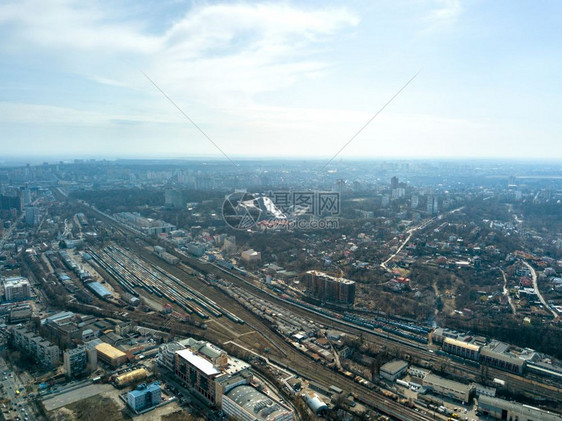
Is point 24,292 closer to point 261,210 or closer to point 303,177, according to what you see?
point 261,210

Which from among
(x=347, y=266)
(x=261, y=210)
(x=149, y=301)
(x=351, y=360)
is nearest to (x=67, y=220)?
(x=261, y=210)

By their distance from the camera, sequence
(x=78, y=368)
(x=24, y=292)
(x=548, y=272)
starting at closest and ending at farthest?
(x=78, y=368) < (x=24, y=292) < (x=548, y=272)

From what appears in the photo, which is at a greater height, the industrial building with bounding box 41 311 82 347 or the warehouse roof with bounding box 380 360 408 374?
the industrial building with bounding box 41 311 82 347

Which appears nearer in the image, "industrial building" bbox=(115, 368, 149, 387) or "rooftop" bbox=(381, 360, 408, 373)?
"industrial building" bbox=(115, 368, 149, 387)

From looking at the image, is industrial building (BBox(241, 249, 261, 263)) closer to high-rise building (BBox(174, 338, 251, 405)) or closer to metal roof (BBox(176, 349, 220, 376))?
high-rise building (BBox(174, 338, 251, 405))

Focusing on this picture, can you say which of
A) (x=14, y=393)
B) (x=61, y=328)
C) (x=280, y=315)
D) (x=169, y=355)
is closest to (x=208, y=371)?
(x=169, y=355)

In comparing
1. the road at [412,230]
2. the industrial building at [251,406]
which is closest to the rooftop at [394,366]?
the industrial building at [251,406]

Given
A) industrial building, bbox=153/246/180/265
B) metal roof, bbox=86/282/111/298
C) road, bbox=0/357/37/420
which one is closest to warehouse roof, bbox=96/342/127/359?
road, bbox=0/357/37/420

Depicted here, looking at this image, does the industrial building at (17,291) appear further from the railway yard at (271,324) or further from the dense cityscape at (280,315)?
the railway yard at (271,324)
